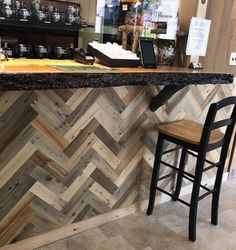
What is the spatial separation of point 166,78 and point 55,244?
4.38 feet

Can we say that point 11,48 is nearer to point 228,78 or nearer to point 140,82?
point 140,82

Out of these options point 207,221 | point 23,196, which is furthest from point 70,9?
point 207,221

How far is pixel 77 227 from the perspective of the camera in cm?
224

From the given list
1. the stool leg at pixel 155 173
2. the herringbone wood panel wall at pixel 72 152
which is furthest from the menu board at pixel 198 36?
the stool leg at pixel 155 173

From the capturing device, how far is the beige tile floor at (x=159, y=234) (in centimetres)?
216

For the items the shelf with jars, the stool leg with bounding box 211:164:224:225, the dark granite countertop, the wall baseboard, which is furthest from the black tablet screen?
the wall baseboard

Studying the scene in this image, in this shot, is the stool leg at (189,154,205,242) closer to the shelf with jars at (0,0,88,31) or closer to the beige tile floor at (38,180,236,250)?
the beige tile floor at (38,180,236,250)

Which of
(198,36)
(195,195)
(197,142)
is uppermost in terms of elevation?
(198,36)

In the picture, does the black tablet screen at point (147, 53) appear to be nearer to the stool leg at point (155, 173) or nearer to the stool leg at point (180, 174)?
the stool leg at point (155, 173)

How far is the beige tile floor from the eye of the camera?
216cm

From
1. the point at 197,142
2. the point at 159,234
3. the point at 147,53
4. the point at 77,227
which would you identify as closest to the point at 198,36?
the point at 147,53

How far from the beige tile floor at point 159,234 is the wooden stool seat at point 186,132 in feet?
2.45

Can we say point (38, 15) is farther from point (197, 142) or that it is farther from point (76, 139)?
point (197, 142)

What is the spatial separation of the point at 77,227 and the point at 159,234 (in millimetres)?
615
